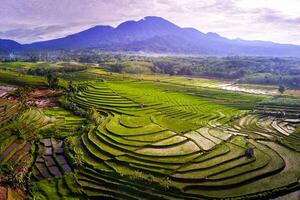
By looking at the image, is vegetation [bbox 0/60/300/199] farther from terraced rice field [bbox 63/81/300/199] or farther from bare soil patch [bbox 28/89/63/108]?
bare soil patch [bbox 28/89/63/108]

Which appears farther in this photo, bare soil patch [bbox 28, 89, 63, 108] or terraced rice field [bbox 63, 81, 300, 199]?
bare soil patch [bbox 28, 89, 63, 108]

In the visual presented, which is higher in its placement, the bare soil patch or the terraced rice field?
the bare soil patch

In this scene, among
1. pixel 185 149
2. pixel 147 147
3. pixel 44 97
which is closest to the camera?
pixel 185 149

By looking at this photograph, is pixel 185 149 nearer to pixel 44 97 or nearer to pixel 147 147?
pixel 147 147

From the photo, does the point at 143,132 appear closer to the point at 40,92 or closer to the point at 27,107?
the point at 27,107

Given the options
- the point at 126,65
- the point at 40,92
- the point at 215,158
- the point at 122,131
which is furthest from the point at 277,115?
the point at 126,65

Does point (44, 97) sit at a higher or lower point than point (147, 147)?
higher

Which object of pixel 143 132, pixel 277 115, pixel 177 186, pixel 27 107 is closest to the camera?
pixel 177 186

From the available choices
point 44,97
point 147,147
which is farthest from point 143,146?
point 44,97

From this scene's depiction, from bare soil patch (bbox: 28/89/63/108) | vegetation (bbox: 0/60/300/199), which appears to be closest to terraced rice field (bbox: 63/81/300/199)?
vegetation (bbox: 0/60/300/199)

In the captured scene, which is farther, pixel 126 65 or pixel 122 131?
pixel 126 65

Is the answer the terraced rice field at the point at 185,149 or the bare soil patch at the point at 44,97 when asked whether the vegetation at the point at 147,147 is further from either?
the bare soil patch at the point at 44,97
